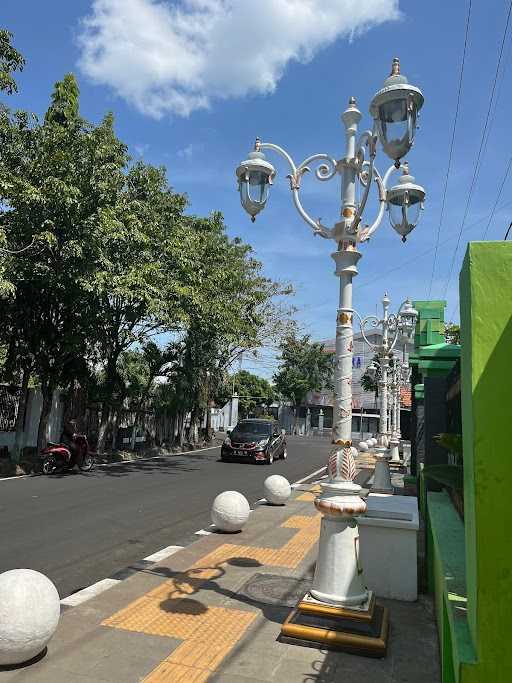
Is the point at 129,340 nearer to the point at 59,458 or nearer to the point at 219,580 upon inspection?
the point at 59,458

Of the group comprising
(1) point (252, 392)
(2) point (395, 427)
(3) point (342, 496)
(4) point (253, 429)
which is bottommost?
(3) point (342, 496)

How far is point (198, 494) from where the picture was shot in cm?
1310

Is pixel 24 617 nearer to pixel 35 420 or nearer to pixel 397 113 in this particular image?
pixel 397 113

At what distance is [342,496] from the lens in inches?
189

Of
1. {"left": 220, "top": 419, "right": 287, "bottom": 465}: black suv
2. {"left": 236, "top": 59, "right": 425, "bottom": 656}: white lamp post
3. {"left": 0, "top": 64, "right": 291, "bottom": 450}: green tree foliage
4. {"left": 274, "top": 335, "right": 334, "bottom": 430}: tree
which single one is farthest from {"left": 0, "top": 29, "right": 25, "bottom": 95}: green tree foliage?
{"left": 274, "top": 335, "right": 334, "bottom": 430}: tree

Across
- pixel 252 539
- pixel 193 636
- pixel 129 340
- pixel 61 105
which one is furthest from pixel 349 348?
pixel 129 340

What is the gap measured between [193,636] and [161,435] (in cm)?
2592

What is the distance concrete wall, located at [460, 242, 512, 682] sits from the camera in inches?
105

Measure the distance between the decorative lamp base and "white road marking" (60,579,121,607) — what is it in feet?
6.88

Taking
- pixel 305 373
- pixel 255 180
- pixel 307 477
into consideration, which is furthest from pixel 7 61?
pixel 305 373

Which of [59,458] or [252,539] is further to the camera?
[59,458]

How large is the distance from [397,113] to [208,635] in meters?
4.49

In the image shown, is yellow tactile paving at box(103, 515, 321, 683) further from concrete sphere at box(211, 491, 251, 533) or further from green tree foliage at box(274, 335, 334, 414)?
green tree foliage at box(274, 335, 334, 414)

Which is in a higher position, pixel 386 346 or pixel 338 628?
pixel 386 346
